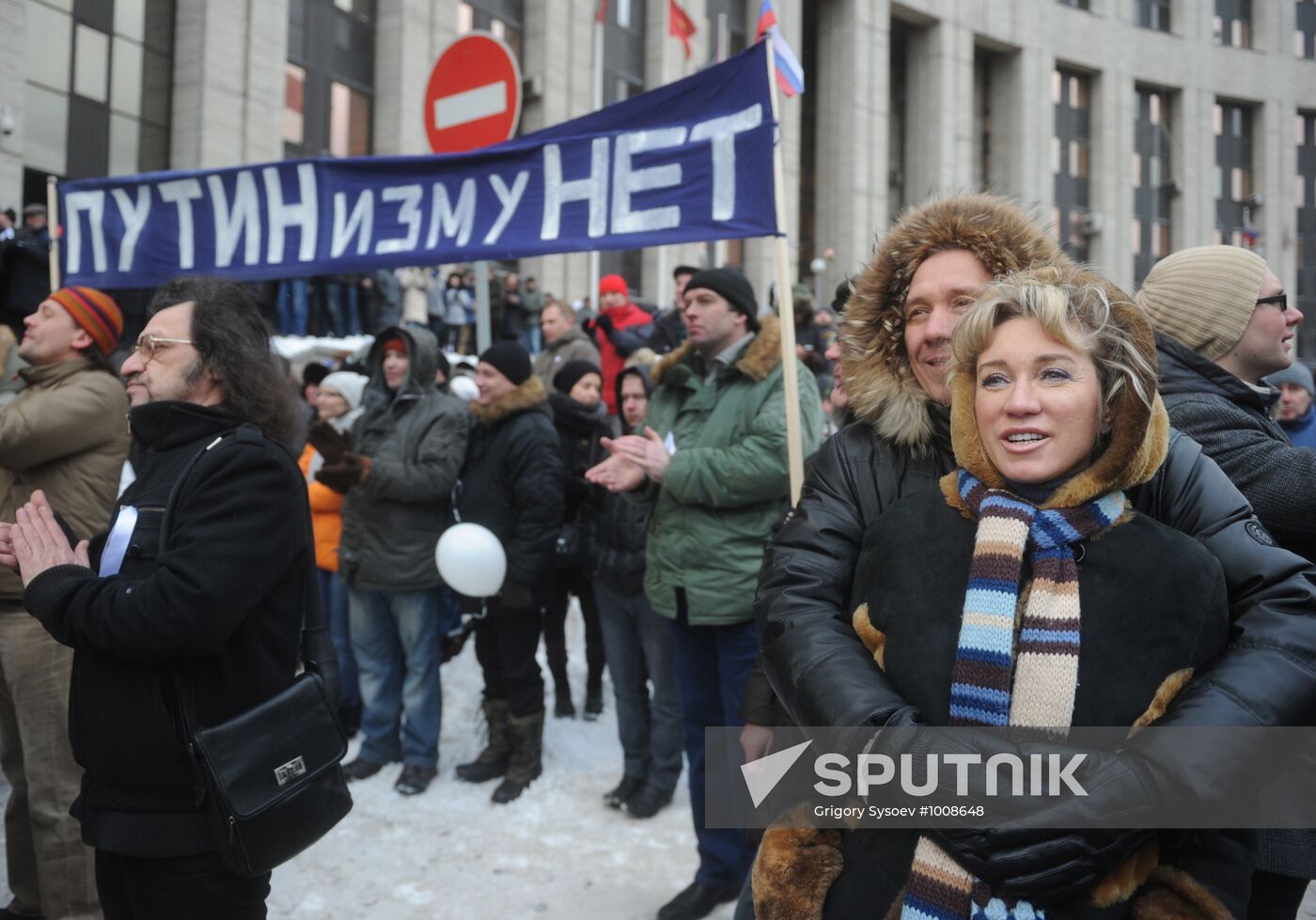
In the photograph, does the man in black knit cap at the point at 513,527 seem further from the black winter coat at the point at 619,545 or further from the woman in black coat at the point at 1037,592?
the woman in black coat at the point at 1037,592

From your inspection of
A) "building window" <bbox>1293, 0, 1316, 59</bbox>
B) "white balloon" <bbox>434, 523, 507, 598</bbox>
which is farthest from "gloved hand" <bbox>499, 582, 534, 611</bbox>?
"building window" <bbox>1293, 0, 1316, 59</bbox>

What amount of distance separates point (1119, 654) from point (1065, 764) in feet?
0.63

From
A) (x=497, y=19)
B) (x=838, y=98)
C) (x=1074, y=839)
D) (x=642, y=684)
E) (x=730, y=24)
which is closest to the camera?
(x=1074, y=839)

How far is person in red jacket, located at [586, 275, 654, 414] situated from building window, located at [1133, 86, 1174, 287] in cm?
3035

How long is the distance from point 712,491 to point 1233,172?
132 feet

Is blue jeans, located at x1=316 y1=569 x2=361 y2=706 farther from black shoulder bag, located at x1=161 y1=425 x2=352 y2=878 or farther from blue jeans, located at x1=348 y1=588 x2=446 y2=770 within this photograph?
black shoulder bag, located at x1=161 y1=425 x2=352 y2=878

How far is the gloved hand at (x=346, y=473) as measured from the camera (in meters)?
4.82

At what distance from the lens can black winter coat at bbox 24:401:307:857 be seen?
222 centimetres

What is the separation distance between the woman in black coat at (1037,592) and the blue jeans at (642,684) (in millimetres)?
3052

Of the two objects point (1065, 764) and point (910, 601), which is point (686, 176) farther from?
point (1065, 764)

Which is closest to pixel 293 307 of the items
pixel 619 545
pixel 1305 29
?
pixel 619 545

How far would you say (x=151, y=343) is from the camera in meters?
2.53

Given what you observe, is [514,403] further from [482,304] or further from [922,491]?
[922,491]

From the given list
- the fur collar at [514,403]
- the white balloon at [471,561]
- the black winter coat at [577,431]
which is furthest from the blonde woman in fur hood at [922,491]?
the black winter coat at [577,431]
